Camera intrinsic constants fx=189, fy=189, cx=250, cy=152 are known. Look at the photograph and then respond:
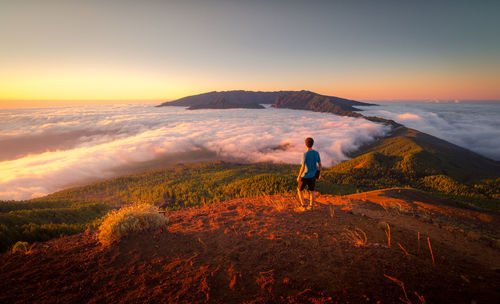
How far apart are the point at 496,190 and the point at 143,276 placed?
177 ft

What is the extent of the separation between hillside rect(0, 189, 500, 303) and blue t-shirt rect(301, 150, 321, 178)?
167 cm

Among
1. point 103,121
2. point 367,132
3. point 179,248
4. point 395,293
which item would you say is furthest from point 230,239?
point 103,121

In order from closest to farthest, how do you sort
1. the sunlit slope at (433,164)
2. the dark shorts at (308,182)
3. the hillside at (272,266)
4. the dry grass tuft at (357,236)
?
the hillside at (272,266) → the dry grass tuft at (357,236) → the dark shorts at (308,182) → the sunlit slope at (433,164)

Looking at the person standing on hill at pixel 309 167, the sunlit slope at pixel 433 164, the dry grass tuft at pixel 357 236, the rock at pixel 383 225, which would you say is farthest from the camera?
the sunlit slope at pixel 433 164

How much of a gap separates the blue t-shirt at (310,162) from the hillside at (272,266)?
1669mm

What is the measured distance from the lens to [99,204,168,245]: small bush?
5.64m

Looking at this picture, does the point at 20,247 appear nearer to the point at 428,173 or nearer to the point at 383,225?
the point at 383,225

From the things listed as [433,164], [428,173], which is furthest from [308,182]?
[433,164]

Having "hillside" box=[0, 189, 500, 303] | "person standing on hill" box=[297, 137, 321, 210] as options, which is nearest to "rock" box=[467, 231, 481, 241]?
"hillside" box=[0, 189, 500, 303]

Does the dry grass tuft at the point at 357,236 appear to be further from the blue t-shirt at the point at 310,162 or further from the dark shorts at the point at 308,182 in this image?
the blue t-shirt at the point at 310,162

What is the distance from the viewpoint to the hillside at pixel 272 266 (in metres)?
3.30

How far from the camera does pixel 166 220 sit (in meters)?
6.80

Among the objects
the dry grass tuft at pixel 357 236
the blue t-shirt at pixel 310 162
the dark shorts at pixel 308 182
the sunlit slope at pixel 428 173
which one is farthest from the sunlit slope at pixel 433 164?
the dry grass tuft at pixel 357 236

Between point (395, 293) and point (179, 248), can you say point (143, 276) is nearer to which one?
point (179, 248)
